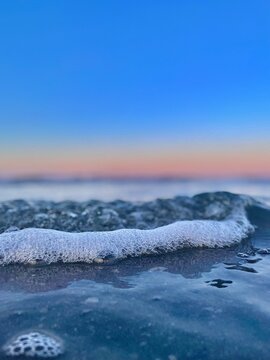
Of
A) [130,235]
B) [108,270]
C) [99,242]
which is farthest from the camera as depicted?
[130,235]

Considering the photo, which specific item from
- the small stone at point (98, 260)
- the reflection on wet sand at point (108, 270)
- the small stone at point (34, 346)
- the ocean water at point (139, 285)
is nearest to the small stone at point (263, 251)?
the ocean water at point (139, 285)

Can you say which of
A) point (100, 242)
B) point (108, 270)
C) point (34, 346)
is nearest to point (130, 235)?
point (100, 242)

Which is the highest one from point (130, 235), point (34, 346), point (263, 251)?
point (130, 235)

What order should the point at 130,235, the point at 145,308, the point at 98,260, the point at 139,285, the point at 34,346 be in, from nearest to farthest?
the point at 34,346
the point at 145,308
the point at 139,285
the point at 98,260
the point at 130,235

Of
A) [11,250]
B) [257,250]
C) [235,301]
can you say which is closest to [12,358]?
[235,301]

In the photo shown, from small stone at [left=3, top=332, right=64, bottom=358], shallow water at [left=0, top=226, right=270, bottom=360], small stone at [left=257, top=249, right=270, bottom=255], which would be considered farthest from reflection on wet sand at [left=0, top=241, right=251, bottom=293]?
small stone at [left=3, top=332, right=64, bottom=358]

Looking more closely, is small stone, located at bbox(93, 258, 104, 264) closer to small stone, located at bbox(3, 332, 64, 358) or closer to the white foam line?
the white foam line

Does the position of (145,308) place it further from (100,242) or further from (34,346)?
(100,242)
